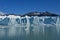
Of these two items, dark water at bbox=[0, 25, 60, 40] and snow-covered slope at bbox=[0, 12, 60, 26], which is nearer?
dark water at bbox=[0, 25, 60, 40]

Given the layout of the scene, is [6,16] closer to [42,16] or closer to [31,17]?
[31,17]

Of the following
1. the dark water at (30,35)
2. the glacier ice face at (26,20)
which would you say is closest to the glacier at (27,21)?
the glacier ice face at (26,20)

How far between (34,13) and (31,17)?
0.72 metres

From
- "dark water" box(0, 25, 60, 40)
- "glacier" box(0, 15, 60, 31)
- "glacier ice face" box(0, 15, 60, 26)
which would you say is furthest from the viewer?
"glacier ice face" box(0, 15, 60, 26)

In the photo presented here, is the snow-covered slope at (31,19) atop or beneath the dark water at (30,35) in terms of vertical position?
atop

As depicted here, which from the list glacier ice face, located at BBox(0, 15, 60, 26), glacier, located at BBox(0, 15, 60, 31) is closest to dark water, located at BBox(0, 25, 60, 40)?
glacier, located at BBox(0, 15, 60, 31)

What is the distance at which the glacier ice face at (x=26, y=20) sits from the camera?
28.1 meters

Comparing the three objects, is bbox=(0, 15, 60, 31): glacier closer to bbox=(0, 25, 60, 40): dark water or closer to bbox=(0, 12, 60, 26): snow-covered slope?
bbox=(0, 12, 60, 26): snow-covered slope

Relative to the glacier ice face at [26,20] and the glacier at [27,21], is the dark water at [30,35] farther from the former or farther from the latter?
the glacier ice face at [26,20]

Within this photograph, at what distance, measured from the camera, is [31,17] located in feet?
93.4

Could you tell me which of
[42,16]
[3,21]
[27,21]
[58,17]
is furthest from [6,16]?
[58,17]

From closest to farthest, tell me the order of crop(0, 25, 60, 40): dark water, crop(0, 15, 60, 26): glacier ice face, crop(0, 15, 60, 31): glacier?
crop(0, 25, 60, 40): dark water, crop(0, 15, 60, 31): glacier, crop(0, 15, 60, 26): glacier ice face

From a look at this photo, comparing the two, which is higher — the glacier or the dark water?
the glacier

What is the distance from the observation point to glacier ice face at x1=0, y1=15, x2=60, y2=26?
92.1 ft
